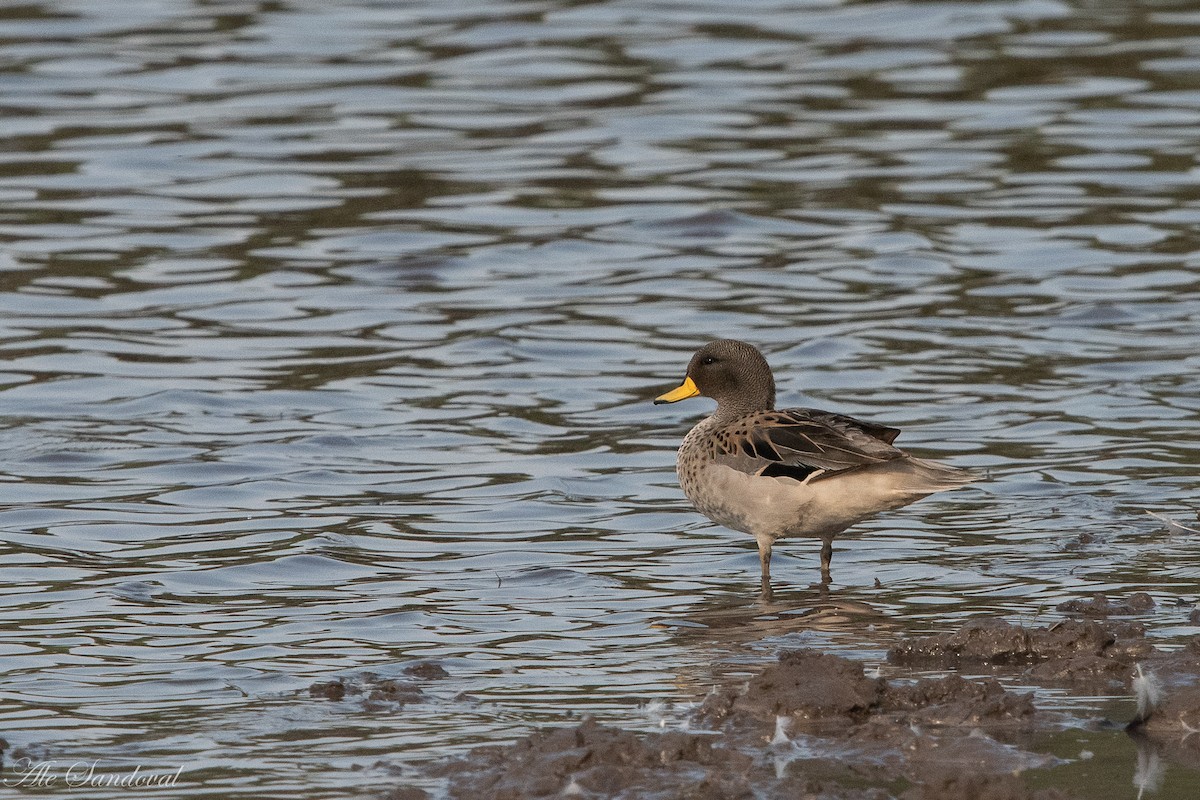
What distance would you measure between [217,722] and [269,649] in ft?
3.59

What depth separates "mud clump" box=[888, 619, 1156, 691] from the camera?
6.73 m

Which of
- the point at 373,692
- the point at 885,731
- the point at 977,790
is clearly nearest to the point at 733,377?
the point at 373,692

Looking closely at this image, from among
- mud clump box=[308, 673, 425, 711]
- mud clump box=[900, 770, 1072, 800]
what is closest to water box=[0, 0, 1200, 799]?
mud clump box=[308, 673, 425, 711]

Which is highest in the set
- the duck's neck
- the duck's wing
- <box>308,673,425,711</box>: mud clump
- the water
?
the duck's wing

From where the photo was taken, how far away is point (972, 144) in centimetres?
1784

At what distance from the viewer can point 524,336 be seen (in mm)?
13594

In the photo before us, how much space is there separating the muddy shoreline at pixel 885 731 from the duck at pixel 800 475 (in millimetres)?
1447

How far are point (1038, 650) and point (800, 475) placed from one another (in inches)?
71.5

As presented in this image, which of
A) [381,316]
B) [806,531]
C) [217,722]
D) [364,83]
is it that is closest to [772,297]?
[381,316]

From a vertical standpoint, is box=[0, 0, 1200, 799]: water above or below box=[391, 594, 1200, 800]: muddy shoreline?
below

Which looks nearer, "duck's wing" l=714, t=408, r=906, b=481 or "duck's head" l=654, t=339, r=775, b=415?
"duck's wing" l=714, t=408, r=906, b=481

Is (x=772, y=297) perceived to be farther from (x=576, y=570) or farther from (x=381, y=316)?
(x=576, y=570)

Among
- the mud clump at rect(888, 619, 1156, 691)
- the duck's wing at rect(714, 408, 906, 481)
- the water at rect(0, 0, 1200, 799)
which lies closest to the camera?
the mud clump at rect(888, 619, 1156, 691)

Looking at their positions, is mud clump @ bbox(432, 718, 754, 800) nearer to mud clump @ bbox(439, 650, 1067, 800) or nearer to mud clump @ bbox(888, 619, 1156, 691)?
mud clump @ bbox(439, 650, 1067, 800)
